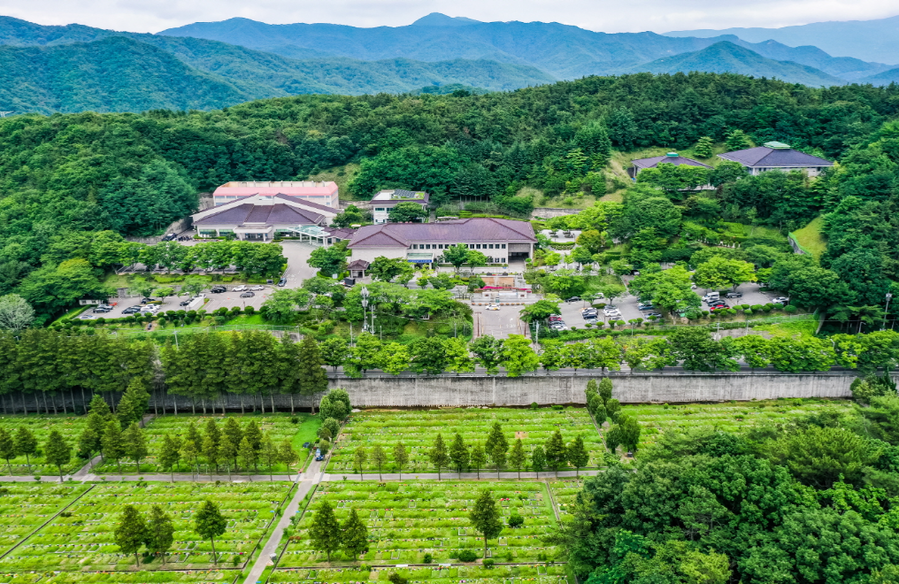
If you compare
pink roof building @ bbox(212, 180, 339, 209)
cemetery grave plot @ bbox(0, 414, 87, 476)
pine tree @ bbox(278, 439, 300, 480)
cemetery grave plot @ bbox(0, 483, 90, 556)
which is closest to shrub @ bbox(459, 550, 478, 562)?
pine tree @ bbox(278, 439, 300, 480)

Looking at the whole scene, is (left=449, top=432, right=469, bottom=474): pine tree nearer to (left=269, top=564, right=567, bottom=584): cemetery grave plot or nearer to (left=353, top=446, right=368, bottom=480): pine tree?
(left=353, top=446, right=368, bottom=480): pine tree

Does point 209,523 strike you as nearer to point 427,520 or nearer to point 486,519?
point 427,520

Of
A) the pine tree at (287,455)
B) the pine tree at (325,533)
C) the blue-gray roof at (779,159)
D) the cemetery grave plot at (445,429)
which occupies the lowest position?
the cemetery grave plot at (445,429)

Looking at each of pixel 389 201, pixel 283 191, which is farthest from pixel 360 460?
pixel 283 191

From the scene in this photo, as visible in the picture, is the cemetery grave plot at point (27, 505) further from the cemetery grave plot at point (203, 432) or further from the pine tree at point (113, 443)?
the cemetery grave plot at point (203, 432)

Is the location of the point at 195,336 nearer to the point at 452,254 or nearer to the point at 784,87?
the point at 452,254

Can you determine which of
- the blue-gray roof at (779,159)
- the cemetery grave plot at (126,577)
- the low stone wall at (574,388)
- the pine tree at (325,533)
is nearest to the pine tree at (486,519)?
the pine tree at (325,533)
